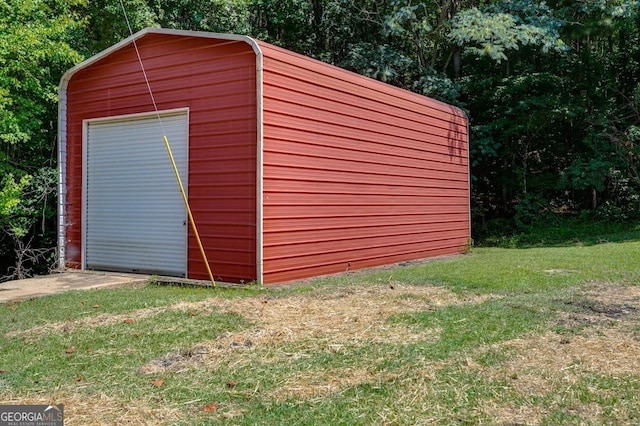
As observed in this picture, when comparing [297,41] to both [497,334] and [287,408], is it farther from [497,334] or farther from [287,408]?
[287,408]

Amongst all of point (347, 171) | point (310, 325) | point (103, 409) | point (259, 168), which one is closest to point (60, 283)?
point (259, 168)

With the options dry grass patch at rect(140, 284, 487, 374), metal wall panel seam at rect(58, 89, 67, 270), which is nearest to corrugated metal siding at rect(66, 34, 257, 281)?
metal wall panel seam at rect(58, 89, 67, 270)

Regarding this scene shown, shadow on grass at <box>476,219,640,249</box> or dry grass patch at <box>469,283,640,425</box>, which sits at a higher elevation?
shadow on grass at <box>476,219,640,249</box>

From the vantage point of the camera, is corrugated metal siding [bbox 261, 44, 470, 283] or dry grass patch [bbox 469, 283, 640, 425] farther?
corrugated metal siding [bbox 261, 44, 470, 283]

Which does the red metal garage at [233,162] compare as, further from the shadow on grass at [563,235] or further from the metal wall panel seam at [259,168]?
the shadow on grass at [563,235]

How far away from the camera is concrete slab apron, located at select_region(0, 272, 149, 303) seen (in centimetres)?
619

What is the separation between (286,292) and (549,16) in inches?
418

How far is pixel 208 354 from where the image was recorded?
144 inches

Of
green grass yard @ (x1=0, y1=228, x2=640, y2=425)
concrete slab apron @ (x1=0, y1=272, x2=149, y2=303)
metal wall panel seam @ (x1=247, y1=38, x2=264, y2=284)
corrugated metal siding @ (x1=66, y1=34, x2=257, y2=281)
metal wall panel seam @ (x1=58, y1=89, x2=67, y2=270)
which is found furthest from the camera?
metal wall panel seam @ (x1=58, y1=89, x2=67, y2=270)

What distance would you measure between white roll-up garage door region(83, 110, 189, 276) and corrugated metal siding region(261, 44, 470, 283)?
1.37 metres

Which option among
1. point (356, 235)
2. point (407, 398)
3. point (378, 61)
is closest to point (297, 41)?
point (378, 61)

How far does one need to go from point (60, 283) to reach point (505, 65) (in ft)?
41.3

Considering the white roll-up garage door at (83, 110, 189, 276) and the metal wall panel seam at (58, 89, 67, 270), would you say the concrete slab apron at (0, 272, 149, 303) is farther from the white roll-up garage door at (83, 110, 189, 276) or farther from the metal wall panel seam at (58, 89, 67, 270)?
the metal wall panel seam at (58, 89, 67, 270)

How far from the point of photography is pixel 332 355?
11.8 feet
